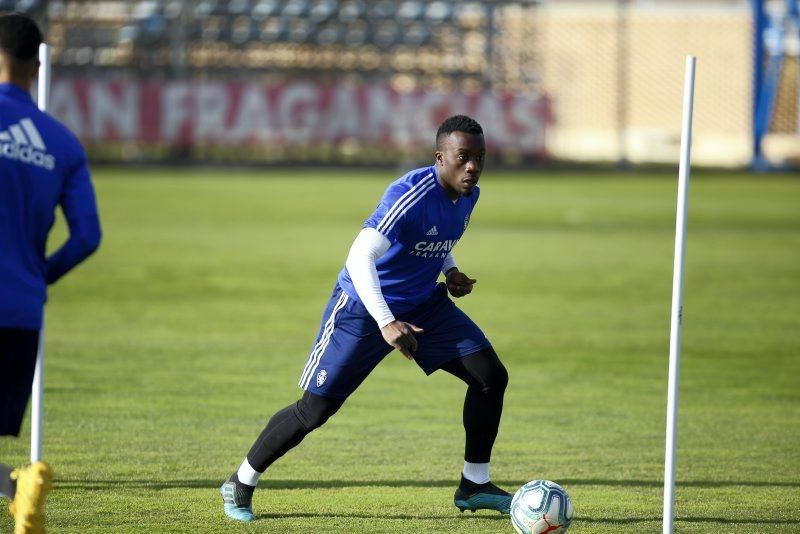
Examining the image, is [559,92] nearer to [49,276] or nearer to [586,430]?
[586,430]

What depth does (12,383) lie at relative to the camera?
5160 millimetres

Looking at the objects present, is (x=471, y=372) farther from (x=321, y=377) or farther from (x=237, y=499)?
(x=237, y=499)

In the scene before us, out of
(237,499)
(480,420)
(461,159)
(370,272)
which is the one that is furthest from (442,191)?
(237,499)

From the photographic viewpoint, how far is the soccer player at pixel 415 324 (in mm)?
6375

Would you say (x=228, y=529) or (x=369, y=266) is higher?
(x=369, y=266)

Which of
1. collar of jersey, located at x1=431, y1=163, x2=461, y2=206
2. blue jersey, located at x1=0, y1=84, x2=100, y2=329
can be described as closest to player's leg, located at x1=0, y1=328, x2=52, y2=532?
blue jersey, located at x1=0, y1=84, x2=100, y2=329

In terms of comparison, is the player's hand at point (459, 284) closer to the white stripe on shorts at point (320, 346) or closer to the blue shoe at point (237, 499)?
the white stripe on shorts at point (320, 346)

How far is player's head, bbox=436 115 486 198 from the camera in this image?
6371 millimetres

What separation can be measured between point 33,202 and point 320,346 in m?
2.05

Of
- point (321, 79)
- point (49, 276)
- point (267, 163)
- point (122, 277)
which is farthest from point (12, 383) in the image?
point (321, 79)

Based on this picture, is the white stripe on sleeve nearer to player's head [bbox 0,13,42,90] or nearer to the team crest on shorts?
the team crest on shorts

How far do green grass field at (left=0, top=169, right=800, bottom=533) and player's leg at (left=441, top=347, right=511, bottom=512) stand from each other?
0.13 meters

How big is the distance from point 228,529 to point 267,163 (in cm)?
4088

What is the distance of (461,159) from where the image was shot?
6383 mm
